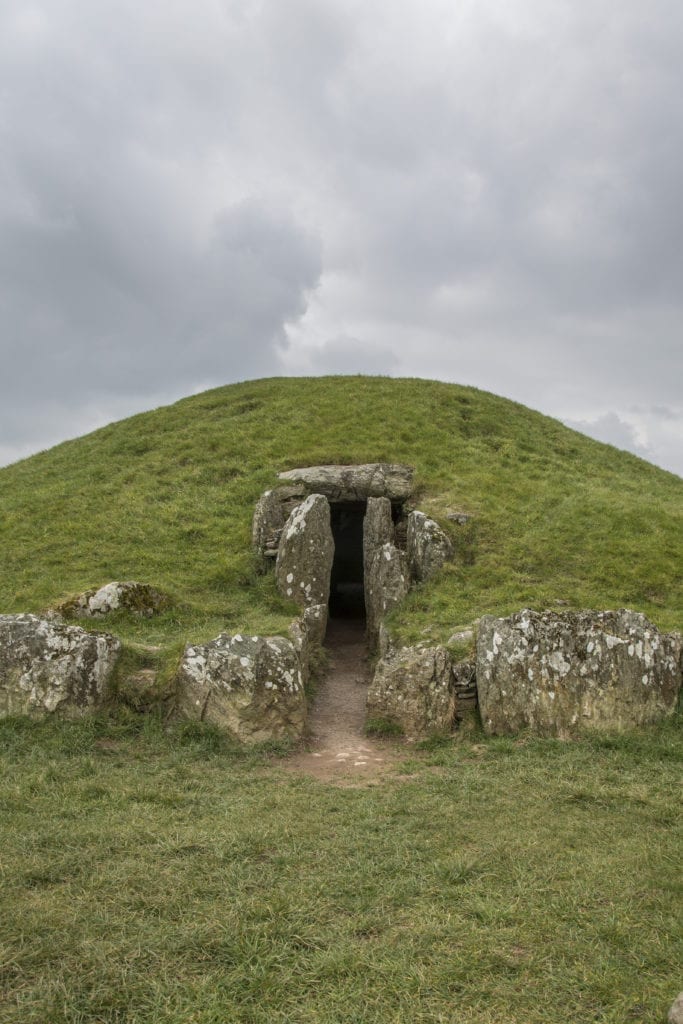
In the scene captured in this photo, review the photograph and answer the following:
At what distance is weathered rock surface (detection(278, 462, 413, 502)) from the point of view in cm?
2091

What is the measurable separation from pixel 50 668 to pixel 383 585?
8.08 meters

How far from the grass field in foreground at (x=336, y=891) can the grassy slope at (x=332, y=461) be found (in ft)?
15.6

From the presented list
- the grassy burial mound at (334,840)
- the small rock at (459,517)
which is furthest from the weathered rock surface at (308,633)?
the small rock at (459,517)

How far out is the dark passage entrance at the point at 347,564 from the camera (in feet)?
80.6

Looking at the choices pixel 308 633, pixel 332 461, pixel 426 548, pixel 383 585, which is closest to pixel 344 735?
pixel 308 633

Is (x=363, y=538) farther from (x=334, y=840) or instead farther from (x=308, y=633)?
(x=334, y=840)

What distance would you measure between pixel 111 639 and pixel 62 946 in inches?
292

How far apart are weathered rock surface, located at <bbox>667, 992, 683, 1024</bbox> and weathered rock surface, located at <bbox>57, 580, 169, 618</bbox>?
12.6 metres

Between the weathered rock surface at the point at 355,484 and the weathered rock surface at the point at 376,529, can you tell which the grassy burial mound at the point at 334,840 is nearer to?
the weathered rock surface at the point at 355,484

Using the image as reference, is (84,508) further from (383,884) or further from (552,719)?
(383,884)

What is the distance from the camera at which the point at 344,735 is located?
42.7ft

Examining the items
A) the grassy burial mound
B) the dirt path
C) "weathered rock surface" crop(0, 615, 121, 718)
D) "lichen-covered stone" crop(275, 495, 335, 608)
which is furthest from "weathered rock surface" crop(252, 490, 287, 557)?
"weathered rock surface" crop(0, 615, 121, 718)

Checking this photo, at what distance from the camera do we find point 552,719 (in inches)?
478

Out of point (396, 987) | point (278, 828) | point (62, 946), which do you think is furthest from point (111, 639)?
point (396, 987)
